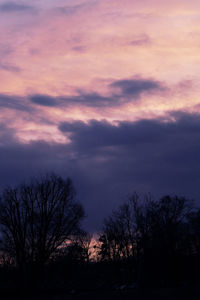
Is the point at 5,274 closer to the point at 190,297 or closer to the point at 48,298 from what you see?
the point at 48,298

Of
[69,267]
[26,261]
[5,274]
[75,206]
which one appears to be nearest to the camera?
[26,261]

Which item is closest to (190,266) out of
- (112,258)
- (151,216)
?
(151,216)

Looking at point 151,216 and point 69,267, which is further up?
point 151,216

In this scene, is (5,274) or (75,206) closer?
(75,206)

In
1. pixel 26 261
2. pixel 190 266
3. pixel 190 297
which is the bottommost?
pixel 190 297

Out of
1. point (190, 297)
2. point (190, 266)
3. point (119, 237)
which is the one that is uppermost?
point (119, 237)

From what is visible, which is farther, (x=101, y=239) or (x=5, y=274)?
(x=101, y=239)

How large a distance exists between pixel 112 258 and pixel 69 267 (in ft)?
36.6

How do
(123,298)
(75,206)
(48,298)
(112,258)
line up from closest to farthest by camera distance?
1. (123,298)
2. (48,298)
3. (75,206)
4. (112,258)

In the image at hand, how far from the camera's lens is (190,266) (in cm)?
3534

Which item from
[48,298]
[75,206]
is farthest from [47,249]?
[48,298]

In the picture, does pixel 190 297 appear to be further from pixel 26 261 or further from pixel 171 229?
pixel 171 229

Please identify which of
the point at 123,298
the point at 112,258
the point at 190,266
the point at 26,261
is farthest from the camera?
the point at 112,258

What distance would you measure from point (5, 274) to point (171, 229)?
24.0m
